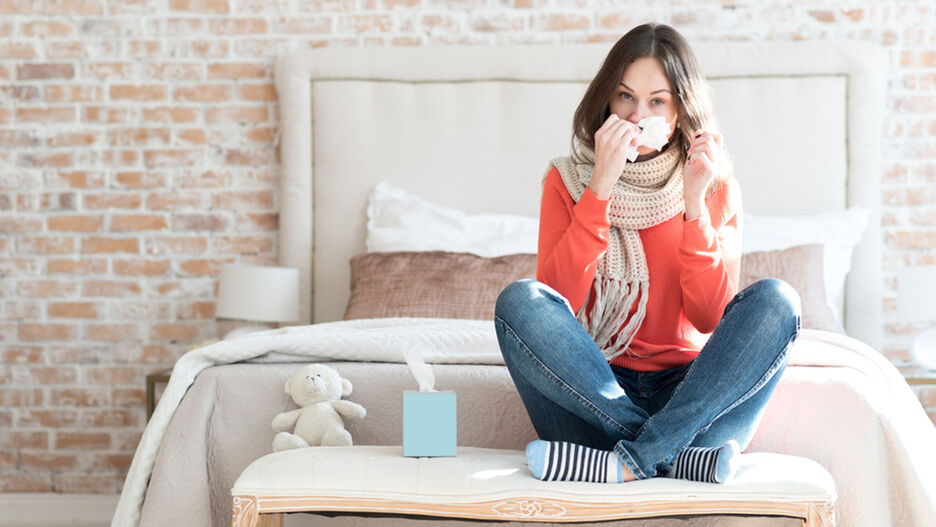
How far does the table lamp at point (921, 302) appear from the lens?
286cm

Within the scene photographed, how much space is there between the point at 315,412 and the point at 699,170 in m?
0.87

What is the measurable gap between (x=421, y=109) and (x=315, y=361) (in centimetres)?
157

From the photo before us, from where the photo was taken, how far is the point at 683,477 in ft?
4.94

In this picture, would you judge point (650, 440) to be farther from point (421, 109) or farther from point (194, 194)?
point (194, 194)

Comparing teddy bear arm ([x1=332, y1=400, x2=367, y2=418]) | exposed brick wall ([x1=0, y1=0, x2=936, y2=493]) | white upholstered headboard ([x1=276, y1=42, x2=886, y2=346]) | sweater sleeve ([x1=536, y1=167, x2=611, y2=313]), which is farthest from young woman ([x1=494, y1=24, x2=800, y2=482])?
exposed brick wall ([x1=0, y1=0, x2=936, y2=493])

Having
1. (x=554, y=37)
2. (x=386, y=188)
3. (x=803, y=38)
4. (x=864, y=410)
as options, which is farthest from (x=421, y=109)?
(x=864, y=410)

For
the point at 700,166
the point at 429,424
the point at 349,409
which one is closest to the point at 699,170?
the point at 700,166

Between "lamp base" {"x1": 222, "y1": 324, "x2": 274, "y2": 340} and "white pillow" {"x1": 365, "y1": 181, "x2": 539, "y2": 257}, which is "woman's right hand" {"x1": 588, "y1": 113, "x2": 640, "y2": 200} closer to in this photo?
"white pillow" {"x1": 365, "y1": 181, "x2": 539, "y2": 257}

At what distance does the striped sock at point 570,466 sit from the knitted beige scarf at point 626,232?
342 mm

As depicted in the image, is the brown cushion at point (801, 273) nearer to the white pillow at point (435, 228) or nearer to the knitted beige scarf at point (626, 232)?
the white pillow at point (435, 228)

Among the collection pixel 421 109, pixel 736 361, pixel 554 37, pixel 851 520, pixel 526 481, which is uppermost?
pixel 554 37

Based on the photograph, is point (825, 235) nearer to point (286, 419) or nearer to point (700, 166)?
point (700, 166)

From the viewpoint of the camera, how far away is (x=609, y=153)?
5.80 ft

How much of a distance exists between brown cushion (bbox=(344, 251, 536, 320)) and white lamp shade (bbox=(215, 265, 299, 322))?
1.01 feet
